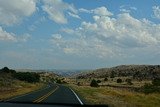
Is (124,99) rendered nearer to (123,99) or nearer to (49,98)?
(123,99)

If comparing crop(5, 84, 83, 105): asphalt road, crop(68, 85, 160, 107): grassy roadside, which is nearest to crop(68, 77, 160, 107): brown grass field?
crop(68, 85, 160, 107): grassy roadside

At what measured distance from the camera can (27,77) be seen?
449 feet

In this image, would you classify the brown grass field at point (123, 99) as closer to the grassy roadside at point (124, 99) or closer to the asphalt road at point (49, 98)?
the grassy roadside at point (124, 99)

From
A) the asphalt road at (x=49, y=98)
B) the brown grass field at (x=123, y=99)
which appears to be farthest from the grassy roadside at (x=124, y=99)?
the asphalt road at (x=49, y=98)

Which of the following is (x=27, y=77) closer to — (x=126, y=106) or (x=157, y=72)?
(x=157, y=72)

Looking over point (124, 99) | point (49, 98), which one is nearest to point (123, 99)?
point (124, 99)

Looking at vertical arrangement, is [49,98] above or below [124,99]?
above

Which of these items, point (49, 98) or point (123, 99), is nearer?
point (49, 98)

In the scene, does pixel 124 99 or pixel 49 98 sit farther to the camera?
pixel 124 99

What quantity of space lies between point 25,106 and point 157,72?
152 metres

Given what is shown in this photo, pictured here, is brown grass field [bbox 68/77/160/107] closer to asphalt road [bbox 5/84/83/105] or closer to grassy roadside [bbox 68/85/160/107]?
grassy roadside [bbox 68/85/160/107]

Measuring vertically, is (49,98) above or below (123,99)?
above

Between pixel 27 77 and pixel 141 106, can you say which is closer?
pixel 141 106

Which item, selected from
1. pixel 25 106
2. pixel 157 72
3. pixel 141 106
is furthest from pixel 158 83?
pixel 157 72
